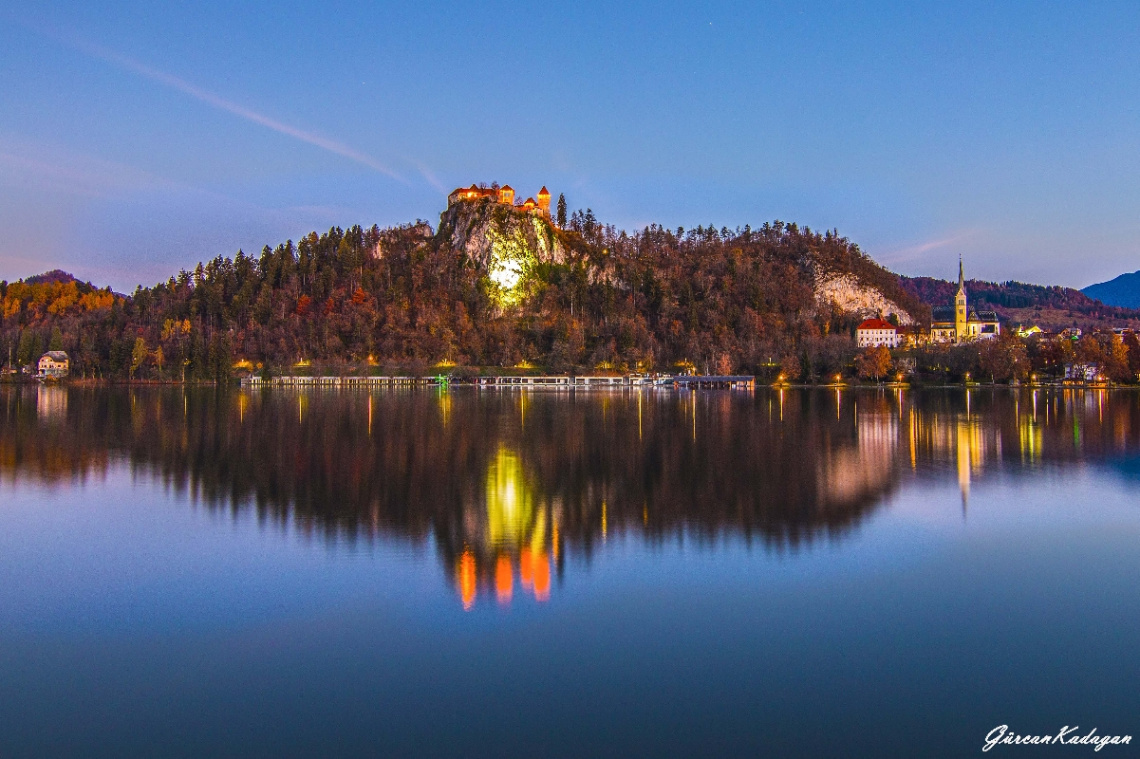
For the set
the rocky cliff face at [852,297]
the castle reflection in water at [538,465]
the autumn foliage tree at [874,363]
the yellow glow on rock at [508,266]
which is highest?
the yellow glow on rock at [508,266]

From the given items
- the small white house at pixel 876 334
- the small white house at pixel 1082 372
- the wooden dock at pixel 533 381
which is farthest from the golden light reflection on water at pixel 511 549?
the small white house at pixel 876 334

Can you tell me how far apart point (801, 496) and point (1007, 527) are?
4.66 m

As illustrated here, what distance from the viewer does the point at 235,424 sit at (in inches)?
1566

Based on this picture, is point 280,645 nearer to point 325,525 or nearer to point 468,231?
point 325,525

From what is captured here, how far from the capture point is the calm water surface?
805 cm

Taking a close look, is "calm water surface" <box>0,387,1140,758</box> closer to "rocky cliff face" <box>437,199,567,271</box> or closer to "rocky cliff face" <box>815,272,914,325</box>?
"rocky cliff face" <box>437,199,567,271</box>

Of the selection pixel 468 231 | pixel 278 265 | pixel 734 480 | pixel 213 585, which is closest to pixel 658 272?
pixel 468 231

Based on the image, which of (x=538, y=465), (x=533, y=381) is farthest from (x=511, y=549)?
(x=533, y=381)

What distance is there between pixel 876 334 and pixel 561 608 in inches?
4539

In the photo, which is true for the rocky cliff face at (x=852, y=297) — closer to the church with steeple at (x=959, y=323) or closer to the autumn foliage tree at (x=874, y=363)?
the church with steeple at (x=959, y=323)

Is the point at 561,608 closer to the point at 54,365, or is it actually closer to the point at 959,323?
the point at 54,365

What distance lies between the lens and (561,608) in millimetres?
11289

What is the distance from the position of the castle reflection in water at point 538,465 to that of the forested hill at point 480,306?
61415mm

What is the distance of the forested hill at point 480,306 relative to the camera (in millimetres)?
110312
